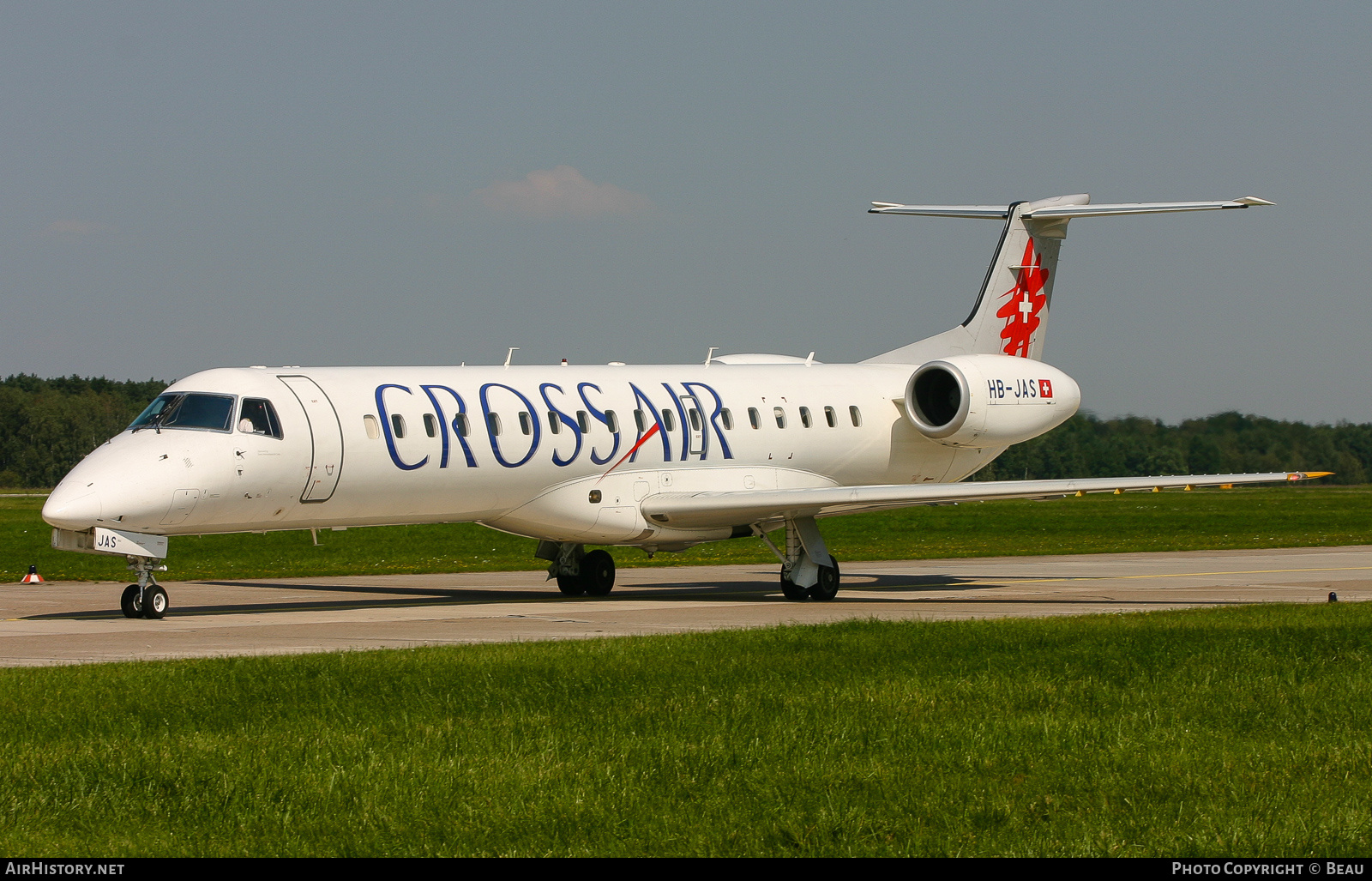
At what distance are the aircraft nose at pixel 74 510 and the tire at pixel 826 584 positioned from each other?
10.2 meters

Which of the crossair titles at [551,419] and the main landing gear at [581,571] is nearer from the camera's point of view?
the crossair titles at [551,419]

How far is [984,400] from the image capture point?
25.0 m

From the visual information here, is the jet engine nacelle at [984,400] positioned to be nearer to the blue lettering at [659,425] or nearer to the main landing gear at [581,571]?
the blue lettering at [659,425]

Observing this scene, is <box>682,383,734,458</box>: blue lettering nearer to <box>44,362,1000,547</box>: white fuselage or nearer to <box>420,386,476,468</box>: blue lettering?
<box>44,362,1000,547</box>: white fuselage

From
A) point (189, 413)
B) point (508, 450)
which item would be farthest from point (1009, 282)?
point (189, 413)

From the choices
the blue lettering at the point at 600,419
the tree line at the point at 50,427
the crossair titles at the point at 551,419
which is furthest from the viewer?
the tree line at the point at 50,427

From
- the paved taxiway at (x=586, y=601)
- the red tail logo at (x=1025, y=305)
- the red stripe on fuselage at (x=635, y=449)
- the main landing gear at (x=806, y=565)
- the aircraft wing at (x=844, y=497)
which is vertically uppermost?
the red tail logo at (x=1025, y=305)

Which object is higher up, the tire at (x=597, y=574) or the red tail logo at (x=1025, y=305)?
the red tail logo at (x=1025, y=305)

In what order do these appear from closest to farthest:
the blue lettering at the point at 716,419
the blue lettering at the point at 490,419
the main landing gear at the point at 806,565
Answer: the blue lettering at the point at 490,419 < the main landing gear at the point at 806,565 < the blue lettering at the point at 716,419

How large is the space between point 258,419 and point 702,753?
1154 centimetres

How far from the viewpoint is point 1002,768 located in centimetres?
862

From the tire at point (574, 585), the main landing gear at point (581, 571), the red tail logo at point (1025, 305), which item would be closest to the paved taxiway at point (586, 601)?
the main landing gear at point (581, 571)

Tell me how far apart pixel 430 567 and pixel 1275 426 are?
32.4 m

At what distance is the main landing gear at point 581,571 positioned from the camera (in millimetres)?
24203
